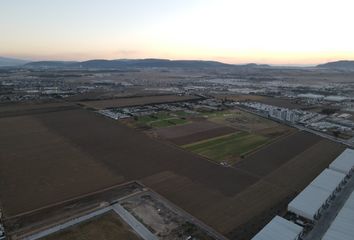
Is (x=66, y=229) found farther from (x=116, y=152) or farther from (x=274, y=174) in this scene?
(x=274, y=174)

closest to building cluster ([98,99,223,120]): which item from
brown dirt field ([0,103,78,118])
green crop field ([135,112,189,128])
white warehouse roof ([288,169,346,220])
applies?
green crop field ([135,112,189,128])

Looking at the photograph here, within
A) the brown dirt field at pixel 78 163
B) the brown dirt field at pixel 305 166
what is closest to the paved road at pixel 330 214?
the brown dirt field at pixel 305 166

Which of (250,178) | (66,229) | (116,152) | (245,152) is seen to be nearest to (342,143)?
(245,152)

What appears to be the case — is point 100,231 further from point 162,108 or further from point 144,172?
point 162,108

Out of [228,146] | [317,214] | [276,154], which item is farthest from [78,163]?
[276,154]

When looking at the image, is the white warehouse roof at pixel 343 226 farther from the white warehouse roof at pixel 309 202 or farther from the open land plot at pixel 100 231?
the open land plot at pixel 100 231

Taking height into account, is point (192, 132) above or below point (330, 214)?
above
